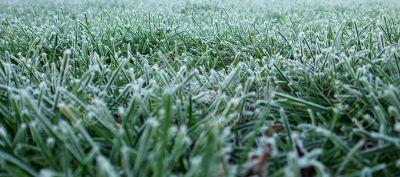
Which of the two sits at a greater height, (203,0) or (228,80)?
(228,80)

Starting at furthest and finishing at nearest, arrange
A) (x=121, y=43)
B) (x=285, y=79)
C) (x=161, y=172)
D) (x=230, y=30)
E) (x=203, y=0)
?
(x=203, y=0) → (x=230, y=30) → (x=121, y=43) → (x=285, y=79) → (x=161, y=172)

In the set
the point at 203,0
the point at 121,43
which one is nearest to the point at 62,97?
the point at 121,43

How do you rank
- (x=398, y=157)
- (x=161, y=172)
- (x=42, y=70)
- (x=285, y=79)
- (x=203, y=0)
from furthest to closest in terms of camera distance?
(x=203, y=0), (x=42, y=70), (x=285, y=79), (x=398, y=157), (x=161, y=172)

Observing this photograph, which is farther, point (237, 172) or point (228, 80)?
point (228, 80)

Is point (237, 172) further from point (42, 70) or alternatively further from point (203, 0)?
point (203, 0)

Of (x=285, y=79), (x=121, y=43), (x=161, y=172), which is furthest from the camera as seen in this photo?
(x=121, y=43)

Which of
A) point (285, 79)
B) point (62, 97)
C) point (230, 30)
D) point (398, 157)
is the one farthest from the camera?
point (230, 30)

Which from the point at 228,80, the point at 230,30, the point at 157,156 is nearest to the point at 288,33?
the point at 230,30

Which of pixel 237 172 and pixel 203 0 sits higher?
pixel 237 172

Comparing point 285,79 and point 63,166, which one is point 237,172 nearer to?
point 63,166
